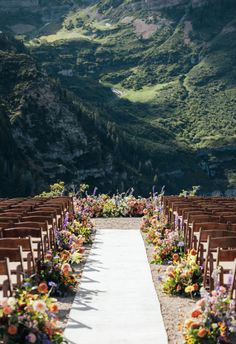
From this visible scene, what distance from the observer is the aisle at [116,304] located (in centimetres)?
723

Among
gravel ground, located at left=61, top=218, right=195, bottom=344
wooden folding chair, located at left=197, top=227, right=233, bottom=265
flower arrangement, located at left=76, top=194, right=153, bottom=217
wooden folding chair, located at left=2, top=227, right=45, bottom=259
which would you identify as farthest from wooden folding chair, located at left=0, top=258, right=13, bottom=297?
flower arrangement, located at left=76, top=194, right=153, bottom=217

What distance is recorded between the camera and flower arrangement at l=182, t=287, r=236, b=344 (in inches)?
247

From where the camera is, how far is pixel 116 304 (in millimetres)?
8828

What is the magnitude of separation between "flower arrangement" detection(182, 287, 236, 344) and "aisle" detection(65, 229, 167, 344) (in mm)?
744

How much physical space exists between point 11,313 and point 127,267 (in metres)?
6.32

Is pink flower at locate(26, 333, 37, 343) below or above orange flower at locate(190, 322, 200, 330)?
above

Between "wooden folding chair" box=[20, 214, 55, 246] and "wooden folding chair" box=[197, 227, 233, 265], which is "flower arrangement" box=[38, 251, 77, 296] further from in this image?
"wooden folding chair" box=[197, 227, 233, 265]

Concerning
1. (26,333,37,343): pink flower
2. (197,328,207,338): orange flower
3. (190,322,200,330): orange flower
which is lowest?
(197,328,207,338): orange flower

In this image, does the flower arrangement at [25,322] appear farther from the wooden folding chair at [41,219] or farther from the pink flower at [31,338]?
the wooden folding chair at [41,219]

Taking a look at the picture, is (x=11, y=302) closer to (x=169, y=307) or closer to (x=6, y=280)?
(x=6, y=280)

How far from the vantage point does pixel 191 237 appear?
1034 cm

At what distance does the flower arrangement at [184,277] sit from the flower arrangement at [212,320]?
2.93 metres

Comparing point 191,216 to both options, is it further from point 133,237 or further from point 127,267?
point 133,237

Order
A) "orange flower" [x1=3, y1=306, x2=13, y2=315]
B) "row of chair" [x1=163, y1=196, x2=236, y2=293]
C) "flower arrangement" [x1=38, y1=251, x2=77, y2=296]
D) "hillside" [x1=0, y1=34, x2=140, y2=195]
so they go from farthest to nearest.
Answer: "hillside" [x1=0, y1=34, x2=140, y2=195], "flower arrangement" [x1=38, y1=251, x2=77, y2=296], "row of chair" [x1=163, y1=196, x2=236, y2=293], "orange flower" [x1=3, y1=306, x2=13, y2=315]
